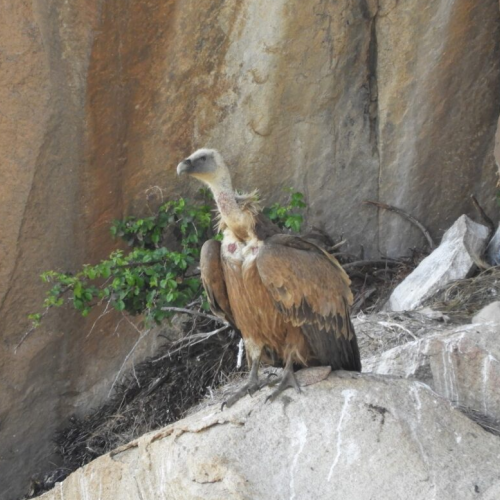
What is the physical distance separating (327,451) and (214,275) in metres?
1.27

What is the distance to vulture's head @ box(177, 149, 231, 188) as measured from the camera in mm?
5984

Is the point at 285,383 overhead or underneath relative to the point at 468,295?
overhead

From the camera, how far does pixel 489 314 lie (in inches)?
272

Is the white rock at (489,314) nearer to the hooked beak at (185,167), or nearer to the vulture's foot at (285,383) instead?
the vulture's foot at (285,383)

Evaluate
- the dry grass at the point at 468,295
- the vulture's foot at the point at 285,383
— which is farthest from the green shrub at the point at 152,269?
the vulture's foot at the point at 285,383

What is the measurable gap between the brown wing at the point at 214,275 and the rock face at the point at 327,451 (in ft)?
2.13

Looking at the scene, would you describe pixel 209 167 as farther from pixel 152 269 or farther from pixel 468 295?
pixel 468 295

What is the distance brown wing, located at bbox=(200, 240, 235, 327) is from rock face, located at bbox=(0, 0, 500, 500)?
2.13 m

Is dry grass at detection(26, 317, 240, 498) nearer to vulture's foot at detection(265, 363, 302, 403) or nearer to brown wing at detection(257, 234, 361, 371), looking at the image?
brown wing at detection(257, 234, 361, 371)

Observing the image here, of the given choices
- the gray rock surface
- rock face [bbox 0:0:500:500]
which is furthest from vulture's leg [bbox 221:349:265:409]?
rock face [bbox 0:0:500:500]

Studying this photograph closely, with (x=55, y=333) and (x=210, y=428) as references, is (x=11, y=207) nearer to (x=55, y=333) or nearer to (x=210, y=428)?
(x=55, y=333)

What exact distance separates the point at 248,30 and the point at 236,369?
244cm

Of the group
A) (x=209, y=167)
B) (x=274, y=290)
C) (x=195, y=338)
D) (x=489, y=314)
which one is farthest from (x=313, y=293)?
(x=195, y=338)

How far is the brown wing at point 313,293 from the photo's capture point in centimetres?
557
